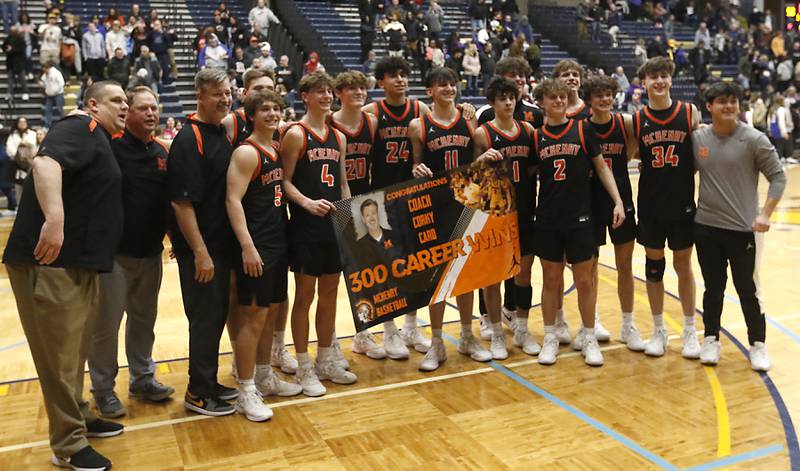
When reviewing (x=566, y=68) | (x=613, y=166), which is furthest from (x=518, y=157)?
(x=566, y=68)

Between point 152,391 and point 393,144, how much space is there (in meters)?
2.31

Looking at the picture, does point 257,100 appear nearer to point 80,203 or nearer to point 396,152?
point 80,203

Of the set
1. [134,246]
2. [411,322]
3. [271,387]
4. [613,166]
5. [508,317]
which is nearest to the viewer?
[134,246]

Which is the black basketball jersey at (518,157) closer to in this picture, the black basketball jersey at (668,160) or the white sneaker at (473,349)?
the black basketball jersey at (668,160)

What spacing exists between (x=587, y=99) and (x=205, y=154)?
2813 mm

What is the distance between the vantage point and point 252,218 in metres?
4.47

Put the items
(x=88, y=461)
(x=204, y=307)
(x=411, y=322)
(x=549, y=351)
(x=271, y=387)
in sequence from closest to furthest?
(x=88, y=461)
(x=204, y=307)
(x=271, y=387)
(x=549, y=351)
(x=411, y=322)

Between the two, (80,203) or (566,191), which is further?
(566,191)

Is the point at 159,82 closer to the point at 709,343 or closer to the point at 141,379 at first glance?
the point at 141,379

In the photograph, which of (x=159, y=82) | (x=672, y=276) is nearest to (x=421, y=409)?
(x=672, y=276)

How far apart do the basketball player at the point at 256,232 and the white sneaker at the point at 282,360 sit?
74 centimetres

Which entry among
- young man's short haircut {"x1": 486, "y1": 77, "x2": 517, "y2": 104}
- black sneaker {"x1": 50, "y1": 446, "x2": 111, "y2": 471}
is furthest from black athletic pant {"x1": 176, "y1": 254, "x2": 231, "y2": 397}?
young man's short haircut {"x1": 486, "y1": 77, "x2": 517, "y2": 104}

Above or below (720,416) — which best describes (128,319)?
above

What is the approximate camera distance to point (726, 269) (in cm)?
520
